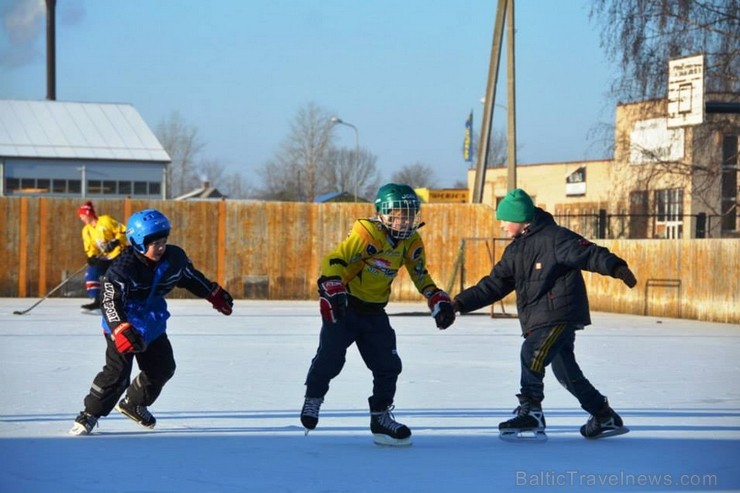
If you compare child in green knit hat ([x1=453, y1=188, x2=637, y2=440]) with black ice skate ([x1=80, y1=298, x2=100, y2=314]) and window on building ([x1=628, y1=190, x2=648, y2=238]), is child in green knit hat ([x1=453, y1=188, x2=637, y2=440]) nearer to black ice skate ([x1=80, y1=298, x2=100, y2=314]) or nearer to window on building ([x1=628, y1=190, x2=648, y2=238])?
black ice skate ([x1=80, y1=298, x2=100, y2=314])

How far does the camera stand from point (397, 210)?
6.69 meters

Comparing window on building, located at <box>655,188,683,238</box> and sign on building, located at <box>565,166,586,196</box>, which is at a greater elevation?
sign on building, located at <box>565,166,586,196</box>

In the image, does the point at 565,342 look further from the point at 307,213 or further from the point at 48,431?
the point at 307,213

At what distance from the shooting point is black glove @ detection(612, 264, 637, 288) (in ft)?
21.0

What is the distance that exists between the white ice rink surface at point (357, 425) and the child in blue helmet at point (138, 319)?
21 cm

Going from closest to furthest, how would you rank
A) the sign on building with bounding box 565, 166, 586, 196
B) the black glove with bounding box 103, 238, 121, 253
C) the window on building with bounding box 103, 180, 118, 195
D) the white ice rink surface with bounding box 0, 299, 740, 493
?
the white ice rink surface with bounding box 0, 299, 740, 493 → the black glove with bounding box 103, 238, 121, 253 → the window on building with bounding box 103, 180, 118, 195 → the sign on building with bounding box 565, 166, 586, 196

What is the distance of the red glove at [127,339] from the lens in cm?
651

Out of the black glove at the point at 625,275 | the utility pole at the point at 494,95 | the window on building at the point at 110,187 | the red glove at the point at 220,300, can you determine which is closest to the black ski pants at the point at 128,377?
the red glove at the point at 220,300

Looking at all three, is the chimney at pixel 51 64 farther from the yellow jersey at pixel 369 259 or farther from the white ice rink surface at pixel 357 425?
the yellow jersey at pixel 369 259

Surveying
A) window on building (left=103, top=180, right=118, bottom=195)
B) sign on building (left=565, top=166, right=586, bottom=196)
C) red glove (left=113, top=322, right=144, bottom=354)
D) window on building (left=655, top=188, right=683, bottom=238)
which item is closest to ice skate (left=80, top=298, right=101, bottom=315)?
red glove (left=113, top=322, right=144, bottom=354)

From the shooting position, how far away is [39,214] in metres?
23.1

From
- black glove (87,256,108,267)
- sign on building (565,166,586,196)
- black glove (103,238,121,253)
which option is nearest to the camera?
black glove (103,238,121,253)

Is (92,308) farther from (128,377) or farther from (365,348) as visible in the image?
(365,348)

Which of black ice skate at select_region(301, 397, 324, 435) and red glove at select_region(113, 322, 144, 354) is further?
black ice skate at select_region(301, 397, 324, 435)
